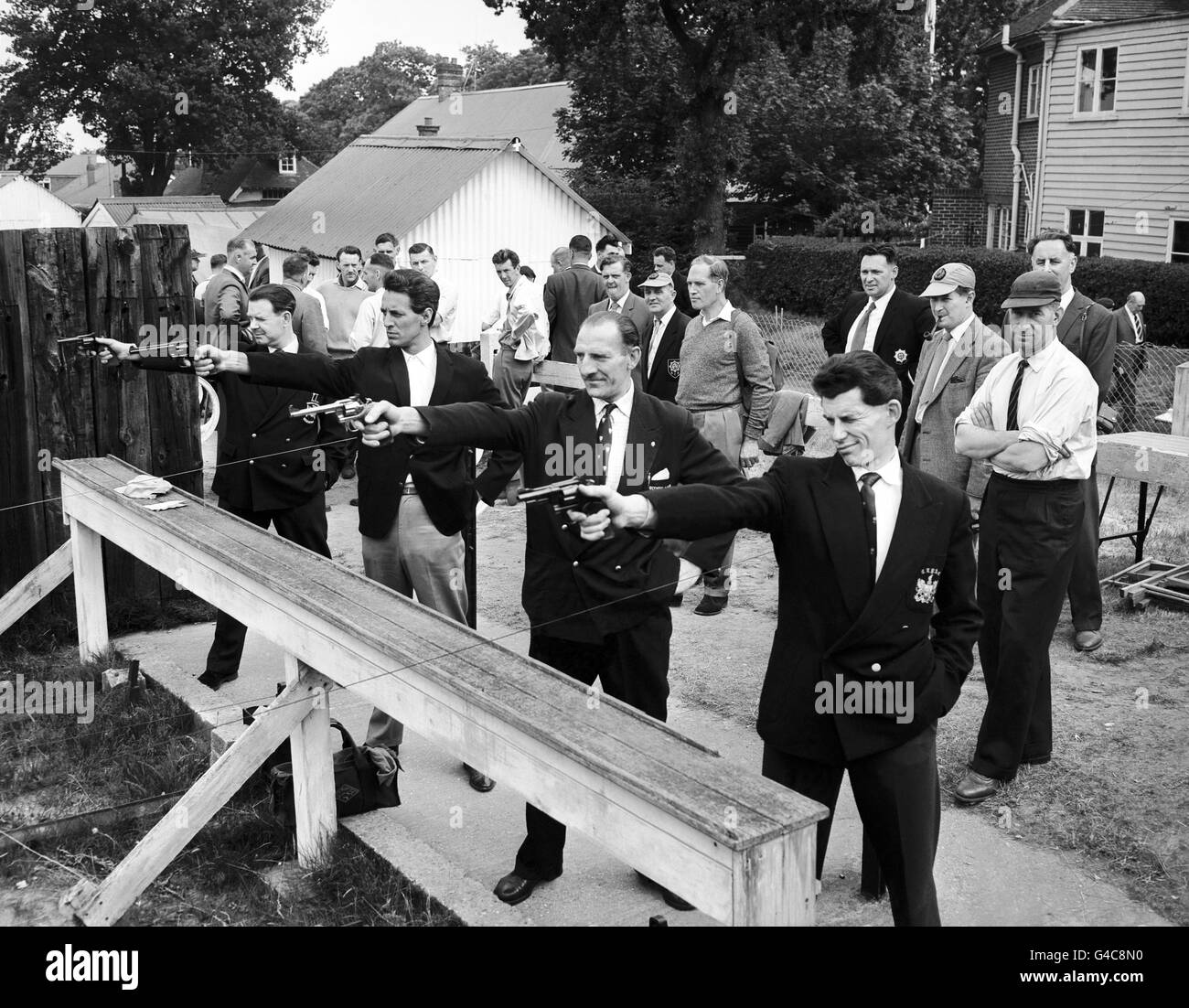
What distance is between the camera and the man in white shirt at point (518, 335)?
11.4 m

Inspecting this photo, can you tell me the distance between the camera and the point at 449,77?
43.0m

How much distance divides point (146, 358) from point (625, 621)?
3.10 meters

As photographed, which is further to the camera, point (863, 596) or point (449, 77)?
point (449, 77)

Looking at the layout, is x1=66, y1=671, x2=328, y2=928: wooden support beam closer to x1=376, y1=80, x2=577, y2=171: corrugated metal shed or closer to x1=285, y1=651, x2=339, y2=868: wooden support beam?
x1=285, y1=651, x2=339, y2=868: wooden support beam

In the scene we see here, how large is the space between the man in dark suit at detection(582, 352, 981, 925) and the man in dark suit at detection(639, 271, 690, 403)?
4731 mm


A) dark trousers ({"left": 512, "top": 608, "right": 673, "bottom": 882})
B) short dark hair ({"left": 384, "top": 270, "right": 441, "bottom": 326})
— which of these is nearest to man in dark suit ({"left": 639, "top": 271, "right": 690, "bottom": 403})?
short dark hair ({"left": 384, "top": 270, "right": 441, "bottom": 326})

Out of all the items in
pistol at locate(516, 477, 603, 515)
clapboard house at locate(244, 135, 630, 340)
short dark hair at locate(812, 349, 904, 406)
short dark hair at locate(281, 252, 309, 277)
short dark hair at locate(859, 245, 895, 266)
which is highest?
clapboard house at locate(244, 135, 630, 340)

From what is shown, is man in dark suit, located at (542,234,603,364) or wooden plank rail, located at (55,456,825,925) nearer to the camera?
wooden plank rail, located at (55,456,825,925)

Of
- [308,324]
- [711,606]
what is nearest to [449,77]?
[308,324]

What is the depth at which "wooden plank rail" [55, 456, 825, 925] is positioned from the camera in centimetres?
328

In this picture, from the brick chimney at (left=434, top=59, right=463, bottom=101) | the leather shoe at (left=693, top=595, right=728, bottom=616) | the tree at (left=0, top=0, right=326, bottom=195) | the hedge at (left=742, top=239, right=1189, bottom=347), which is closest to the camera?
the leather shoe at (left=693, top=595, right=728, bottom=616)

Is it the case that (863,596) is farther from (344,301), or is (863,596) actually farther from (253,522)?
(344,301)

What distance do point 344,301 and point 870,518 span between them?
8674 mm

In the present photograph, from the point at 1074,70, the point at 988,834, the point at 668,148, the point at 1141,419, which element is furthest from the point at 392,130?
the point at 988,834
